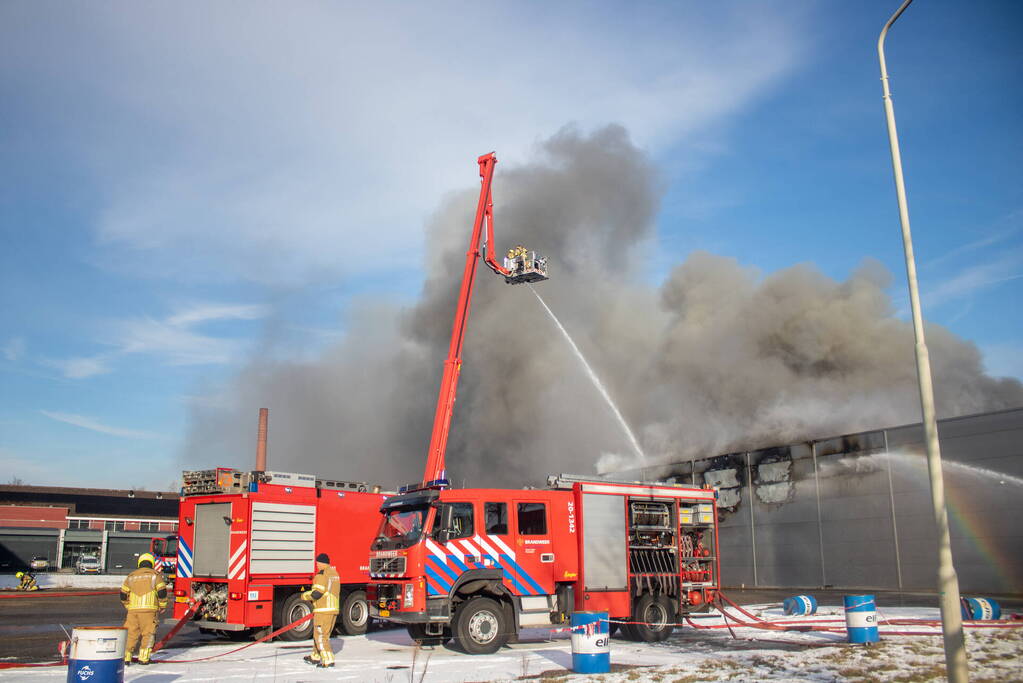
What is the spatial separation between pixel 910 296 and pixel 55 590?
120 feet

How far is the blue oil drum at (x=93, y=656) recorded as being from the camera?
7.27 m

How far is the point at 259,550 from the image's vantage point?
573 inches

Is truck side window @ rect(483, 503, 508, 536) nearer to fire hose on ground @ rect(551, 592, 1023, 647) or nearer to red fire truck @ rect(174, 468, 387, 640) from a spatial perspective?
fire hose on ground @ rect(551, 592, 1023, 647)

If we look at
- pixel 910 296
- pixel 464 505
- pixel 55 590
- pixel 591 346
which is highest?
pixel 591 346

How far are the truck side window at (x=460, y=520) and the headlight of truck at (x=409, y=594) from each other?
36.9 inches

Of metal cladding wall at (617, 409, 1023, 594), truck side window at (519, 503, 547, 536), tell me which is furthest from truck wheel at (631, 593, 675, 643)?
metal cladding wall at (617, 409, 1023, 594)

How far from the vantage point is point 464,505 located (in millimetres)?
12766

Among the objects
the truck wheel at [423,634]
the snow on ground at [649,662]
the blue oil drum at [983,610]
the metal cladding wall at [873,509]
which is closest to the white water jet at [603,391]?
the metal cladding wall at [873,509]

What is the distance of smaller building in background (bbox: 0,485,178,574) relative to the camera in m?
43.1

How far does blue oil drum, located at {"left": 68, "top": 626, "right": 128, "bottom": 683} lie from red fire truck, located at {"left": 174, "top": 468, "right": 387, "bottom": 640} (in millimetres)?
6800

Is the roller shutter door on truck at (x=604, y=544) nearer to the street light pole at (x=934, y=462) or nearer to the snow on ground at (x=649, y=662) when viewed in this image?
the snow on ground at (x=649, y=662)

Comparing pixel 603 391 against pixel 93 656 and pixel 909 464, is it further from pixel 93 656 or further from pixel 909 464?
pixel 93 656

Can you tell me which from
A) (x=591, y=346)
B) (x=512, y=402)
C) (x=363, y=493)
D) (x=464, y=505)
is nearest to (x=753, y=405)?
(x=591, y=346)

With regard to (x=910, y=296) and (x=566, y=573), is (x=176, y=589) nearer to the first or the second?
(x=566, y=573)
